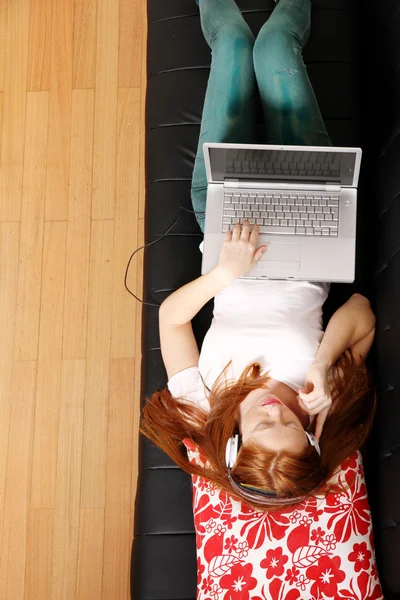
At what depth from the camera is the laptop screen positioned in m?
1.50

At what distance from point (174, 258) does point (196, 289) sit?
0.24m

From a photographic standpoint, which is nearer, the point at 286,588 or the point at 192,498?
the point at 286,588

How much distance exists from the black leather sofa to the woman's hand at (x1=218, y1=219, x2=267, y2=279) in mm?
247

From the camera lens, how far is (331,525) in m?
1.44

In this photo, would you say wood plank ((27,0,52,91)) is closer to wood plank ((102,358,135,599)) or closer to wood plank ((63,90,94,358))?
wood plank ((63,90,94,358))

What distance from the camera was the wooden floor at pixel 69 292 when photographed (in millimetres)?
2020

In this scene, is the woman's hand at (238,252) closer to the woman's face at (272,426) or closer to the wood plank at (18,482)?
the woman's face at (272,426)

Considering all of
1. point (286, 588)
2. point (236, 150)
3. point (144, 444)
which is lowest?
point (286, 588)

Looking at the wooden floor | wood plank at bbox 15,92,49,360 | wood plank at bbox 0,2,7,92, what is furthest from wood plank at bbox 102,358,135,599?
wood plank at bbox 0,2,7,92

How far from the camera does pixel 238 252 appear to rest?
1539 millimetres

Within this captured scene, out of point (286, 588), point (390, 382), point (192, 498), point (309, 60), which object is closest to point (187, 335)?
point (192, 498)

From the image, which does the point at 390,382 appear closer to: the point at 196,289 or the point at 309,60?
the point at 196,289

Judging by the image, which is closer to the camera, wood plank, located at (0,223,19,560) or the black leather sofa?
the black leather sofa

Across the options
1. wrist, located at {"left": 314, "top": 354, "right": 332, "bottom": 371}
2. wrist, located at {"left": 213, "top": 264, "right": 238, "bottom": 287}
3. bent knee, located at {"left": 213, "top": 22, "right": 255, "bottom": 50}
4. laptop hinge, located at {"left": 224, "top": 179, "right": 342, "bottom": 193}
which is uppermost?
bent knee, located at {"left": 213, "top": 22, "right": 255, "bottom": 50}
